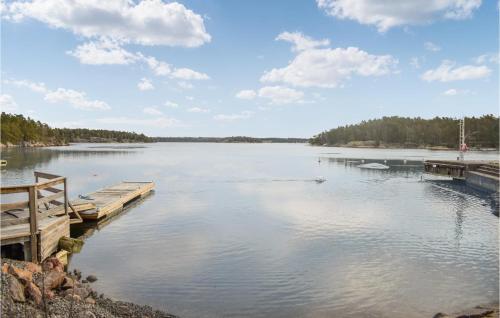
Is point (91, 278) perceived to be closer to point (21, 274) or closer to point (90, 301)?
point (90, 301)

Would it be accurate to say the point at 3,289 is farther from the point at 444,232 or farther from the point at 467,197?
the point at 467,197

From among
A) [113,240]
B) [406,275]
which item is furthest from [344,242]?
[113,240]

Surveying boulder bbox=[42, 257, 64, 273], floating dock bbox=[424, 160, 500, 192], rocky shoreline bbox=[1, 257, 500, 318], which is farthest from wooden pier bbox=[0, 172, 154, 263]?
floating dock bbox=[424, 160, 500, 192]

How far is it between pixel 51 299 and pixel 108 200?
20.3 m

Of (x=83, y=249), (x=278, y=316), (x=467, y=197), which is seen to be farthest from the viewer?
(x=467, y=197)

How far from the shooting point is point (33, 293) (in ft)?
34.0

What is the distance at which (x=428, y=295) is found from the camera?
565 inches

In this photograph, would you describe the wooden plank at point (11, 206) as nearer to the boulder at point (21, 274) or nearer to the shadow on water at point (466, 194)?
the boulder at point (21, 274)

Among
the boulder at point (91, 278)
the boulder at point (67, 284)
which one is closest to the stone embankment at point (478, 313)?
the boulder at point (67, 284)

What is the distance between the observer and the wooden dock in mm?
25703

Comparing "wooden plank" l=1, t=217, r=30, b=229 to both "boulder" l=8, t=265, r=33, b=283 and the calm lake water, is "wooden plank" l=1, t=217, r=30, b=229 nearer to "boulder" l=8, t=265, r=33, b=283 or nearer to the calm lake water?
the calm lake water

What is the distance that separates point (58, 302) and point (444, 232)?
22229 mm

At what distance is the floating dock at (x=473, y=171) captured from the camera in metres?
46.2

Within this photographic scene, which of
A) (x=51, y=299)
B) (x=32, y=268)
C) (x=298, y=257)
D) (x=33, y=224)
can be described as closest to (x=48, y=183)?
(x=33, y=224)
